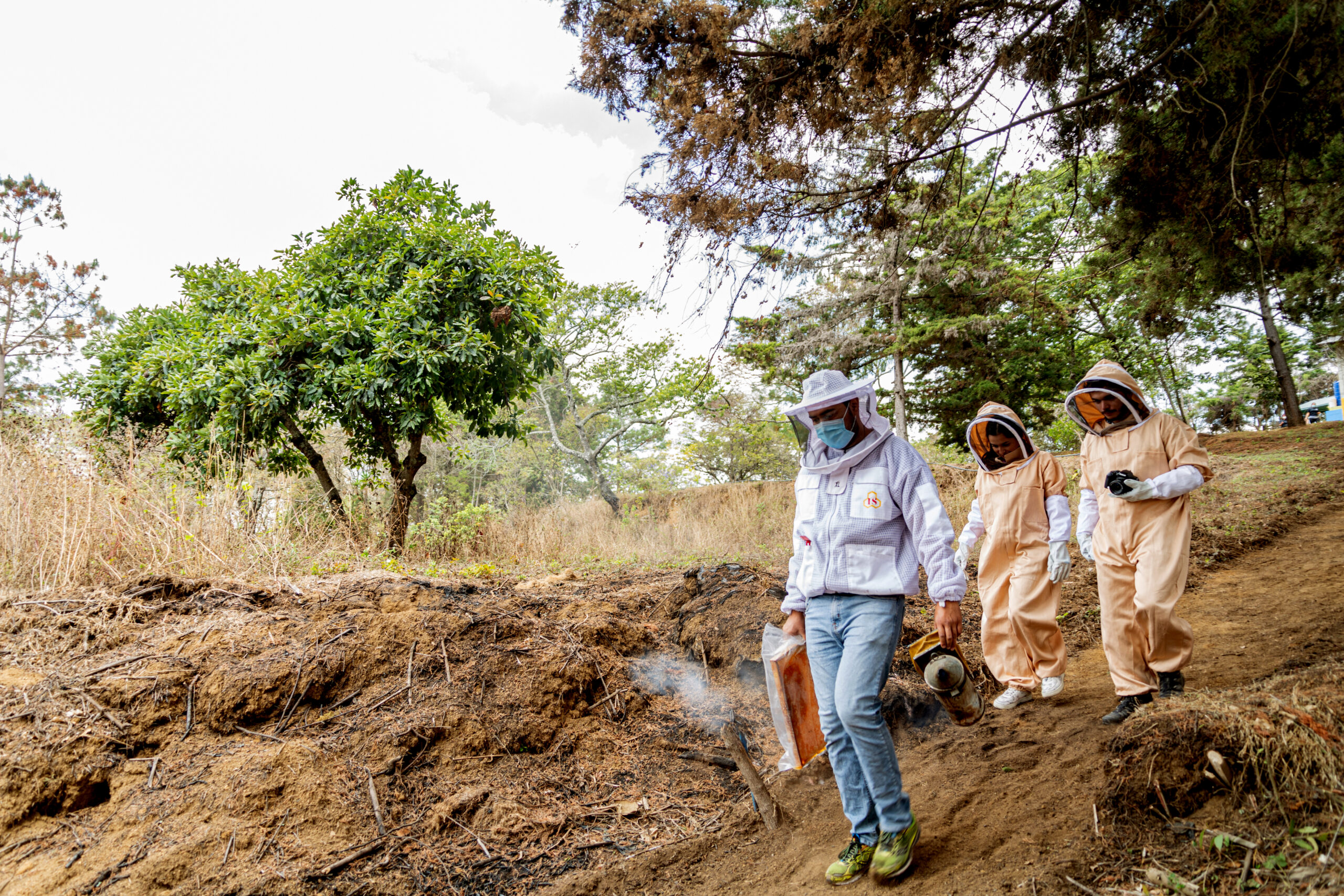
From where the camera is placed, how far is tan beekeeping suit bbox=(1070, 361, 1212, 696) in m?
3.67

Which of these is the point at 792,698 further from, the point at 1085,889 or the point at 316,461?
the point at 316,461

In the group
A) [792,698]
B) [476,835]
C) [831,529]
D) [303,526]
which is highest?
[303,526]

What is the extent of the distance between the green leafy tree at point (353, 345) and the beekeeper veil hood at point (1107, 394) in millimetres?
6704

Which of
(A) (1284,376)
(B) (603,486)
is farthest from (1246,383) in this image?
(B) (603,486)

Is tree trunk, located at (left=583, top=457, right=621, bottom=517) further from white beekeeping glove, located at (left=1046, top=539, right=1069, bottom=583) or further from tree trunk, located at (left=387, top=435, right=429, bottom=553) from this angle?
white beekeeping glove, located at (left=1046, top=539, right=1069, bottom=583)

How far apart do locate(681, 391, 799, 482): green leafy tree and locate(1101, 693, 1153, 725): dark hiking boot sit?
19.5 metres

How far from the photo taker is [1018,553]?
15.3ft

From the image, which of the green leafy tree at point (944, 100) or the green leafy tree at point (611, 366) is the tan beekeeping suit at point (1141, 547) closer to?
the green leafy tree at point (944, 100)

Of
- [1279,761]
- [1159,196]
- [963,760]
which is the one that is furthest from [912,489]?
[1159,196]

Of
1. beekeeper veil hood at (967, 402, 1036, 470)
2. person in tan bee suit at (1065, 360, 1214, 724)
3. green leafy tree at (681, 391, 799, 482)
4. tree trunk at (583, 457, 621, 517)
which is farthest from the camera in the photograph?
green leafy tree at (681, 391, 799, 482)

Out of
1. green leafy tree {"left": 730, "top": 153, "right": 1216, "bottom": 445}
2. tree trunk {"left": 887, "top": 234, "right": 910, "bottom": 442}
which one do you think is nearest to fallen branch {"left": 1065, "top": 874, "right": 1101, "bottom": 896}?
green leafy tree {"left": 730, "top": 153, "right": 1216, "bottom": 445}

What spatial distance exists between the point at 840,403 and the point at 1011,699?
2975 millimetres

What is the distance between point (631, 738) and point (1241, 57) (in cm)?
503

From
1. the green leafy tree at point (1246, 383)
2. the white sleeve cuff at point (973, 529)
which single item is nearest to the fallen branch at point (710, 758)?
the white sleeve cuff at point (973, 529)
